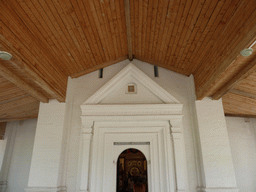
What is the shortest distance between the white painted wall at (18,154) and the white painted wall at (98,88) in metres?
2.66

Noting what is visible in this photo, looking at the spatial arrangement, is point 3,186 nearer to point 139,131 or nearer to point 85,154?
point 85,154

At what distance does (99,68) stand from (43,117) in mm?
2150

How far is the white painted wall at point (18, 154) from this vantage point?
7203 mm

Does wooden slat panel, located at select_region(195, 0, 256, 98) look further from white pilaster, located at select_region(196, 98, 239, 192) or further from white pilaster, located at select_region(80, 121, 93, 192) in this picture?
white pilaster, located at select_region(80, 121, 93, 192)

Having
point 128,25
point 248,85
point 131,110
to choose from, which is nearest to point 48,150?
point 131,110

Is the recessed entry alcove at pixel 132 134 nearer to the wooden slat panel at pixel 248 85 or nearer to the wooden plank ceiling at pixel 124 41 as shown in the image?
the wooden plank ceiling at pixel 124 41

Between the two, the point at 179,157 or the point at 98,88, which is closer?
the point at 179,157

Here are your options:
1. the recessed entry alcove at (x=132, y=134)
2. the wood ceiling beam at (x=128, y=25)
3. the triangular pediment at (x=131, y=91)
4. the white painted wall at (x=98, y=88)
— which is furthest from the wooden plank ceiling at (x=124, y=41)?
the recessed entry alcove at (x=132, y=134)

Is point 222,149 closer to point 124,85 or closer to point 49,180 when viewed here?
point 124,85

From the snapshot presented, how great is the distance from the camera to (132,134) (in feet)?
18.7

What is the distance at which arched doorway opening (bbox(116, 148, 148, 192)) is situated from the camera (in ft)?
27.8

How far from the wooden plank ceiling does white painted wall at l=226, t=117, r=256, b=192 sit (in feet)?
Result: 2.87

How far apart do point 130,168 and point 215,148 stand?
4438mm

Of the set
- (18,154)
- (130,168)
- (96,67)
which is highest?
(96,67)
